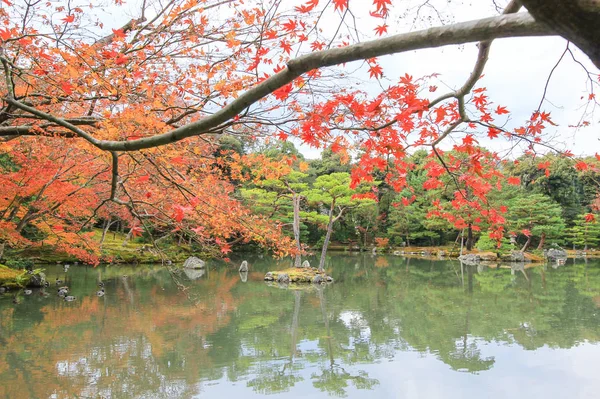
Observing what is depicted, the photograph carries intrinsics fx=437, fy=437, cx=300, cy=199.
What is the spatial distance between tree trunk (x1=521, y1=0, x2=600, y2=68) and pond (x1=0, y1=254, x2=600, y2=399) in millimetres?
3514

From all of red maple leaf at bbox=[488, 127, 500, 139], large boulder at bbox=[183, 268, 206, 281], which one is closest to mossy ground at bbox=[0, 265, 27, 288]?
large boulder at bbox=[183, 268, 206, 281]

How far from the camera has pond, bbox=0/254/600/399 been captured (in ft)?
14.6

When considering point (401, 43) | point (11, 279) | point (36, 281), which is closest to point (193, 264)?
point (36, 281)

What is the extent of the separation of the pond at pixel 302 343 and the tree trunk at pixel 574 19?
351 cm

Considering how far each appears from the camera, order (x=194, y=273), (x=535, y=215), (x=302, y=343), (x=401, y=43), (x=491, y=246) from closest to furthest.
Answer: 1. (x=401, y=43)
2. (x=302, y=343)
3. (x=194, y=273)
4. (x=535, y=215)
5. (x=491, y=246)

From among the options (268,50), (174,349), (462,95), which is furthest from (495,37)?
(174,349)

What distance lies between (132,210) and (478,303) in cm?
779

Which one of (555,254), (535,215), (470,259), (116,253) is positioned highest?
(535,215)

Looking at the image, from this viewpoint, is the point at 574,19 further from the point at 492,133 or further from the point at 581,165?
the point at 581,165

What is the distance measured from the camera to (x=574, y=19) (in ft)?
3.36

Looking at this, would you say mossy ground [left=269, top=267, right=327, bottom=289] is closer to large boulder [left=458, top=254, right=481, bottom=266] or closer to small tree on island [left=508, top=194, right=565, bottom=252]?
large boulder [left=458, top=254, right=481, bottom=266]

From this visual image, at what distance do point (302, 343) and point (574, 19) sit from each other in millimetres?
5573

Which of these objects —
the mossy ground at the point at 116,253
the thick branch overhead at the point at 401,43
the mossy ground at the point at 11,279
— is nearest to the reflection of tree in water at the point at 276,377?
the thick branch overhead at the point at 401,43

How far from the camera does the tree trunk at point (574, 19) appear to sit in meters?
1.00
